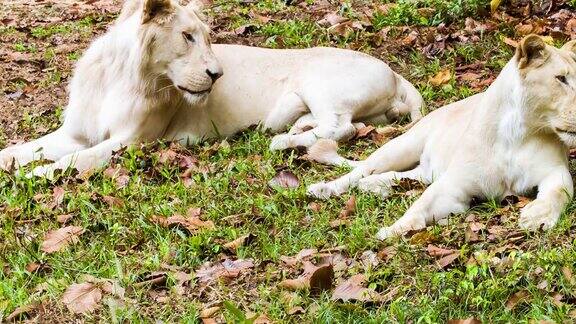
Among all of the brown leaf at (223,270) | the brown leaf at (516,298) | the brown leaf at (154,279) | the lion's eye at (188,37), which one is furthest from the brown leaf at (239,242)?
the lion's eye at (188,37)

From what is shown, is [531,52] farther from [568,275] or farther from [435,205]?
[568,275]

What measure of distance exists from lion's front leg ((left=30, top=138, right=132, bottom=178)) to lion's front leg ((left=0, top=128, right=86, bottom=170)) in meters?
0.35

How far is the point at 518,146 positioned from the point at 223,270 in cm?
176

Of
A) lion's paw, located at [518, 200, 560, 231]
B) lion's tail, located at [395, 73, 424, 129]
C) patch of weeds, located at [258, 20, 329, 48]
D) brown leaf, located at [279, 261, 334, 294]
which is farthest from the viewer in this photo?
patch of weeds, located at [258, 20, 329, 48]

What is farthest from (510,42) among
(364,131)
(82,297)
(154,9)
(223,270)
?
(82,297)

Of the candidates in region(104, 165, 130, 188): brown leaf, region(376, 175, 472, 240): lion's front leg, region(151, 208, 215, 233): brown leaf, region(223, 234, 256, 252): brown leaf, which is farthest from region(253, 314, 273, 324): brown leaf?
region(104, 165, 130, 188): brown leaf

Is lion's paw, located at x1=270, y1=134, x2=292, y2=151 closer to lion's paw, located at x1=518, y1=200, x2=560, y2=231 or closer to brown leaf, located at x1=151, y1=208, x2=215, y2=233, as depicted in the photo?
brown leaf, located at x1=151, y1=208, x2=215, y2=233

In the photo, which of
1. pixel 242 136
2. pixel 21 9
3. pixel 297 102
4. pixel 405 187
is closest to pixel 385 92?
pixel 297 102

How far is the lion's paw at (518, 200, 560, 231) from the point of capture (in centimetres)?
497

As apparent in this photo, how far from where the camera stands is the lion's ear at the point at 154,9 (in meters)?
6.83

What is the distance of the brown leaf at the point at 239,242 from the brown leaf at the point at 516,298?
1.52 m

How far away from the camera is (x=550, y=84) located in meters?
5.23

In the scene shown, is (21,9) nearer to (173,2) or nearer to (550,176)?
(173,2)

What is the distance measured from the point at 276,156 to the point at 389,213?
143 centimetres
